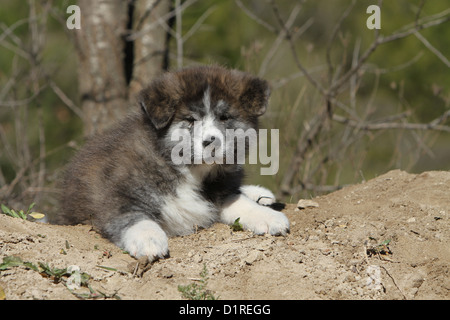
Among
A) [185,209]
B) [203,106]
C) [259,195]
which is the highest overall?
[203,106]

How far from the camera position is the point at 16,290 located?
3.34m

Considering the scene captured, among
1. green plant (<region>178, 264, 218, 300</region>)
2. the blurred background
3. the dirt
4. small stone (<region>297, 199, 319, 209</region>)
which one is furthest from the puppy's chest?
the blurred background

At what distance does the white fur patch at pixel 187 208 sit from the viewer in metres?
4.69

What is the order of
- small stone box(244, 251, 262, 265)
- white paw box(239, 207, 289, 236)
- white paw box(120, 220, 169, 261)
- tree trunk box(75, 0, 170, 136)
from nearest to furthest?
small stone box(244, 251, 262, 265), white paw box(120, 220, 169, 261), white paw box(239, 207, 289, 236), tree trunk box(75, 0, 170, 136)

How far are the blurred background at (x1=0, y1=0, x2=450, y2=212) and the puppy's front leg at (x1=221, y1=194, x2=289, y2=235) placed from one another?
1105mm

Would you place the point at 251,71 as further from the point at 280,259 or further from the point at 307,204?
the point at 280,259

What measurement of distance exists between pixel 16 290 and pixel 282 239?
75.6 inches

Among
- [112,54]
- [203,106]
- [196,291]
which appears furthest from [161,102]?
[112,54]

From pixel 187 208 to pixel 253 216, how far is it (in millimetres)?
539

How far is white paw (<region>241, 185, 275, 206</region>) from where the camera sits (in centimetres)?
566

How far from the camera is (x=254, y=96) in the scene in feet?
15.9

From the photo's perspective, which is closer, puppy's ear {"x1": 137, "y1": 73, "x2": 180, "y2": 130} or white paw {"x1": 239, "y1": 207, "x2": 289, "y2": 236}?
white paw {"x1": 239, "y1": 207, "x2": 289, "y2": 236}

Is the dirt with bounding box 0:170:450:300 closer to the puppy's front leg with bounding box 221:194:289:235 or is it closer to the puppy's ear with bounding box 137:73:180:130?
the puppy's front leg with bounding box 221:194:289:235
